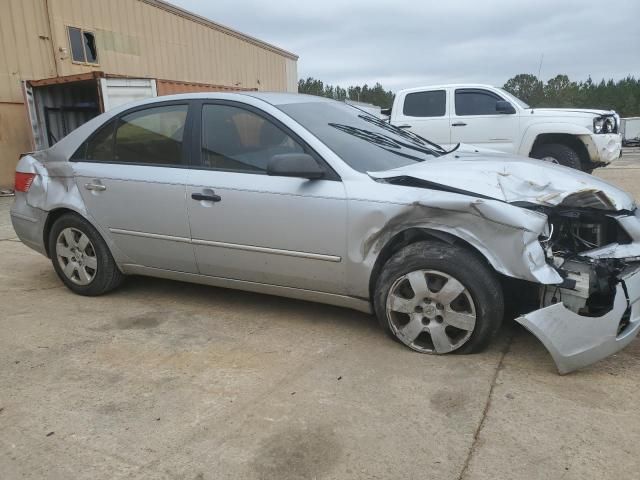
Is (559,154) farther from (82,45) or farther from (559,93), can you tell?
(559,93)

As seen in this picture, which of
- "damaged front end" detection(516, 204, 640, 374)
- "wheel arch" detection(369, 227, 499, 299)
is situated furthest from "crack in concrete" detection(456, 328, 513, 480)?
"wheel arch" detection(369, 227, 499, 299)

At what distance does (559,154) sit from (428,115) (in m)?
2.26

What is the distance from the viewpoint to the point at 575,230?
3.12m

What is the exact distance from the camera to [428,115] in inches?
370

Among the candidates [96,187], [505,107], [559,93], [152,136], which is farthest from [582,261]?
Answer: [559,93]

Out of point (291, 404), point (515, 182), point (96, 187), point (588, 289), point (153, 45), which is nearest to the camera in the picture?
point (291, 404)

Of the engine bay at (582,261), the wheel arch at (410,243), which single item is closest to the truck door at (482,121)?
the engine bay at (582,261)

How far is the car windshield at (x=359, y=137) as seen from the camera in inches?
132

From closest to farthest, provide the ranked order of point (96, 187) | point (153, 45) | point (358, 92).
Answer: point (96, 187), point (153, 45), point (358, 92)

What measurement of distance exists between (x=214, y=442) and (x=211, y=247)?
5.06ft

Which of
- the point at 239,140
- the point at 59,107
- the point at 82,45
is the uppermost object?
the point at 82,45

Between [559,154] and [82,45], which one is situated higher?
[82,45]

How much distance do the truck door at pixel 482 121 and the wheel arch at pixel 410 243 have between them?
636 centimetres

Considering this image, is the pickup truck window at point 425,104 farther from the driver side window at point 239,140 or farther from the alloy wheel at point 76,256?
the alloy wheel at point 76,256
